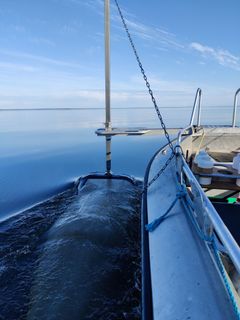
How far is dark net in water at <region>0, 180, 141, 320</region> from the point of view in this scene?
8.73ft

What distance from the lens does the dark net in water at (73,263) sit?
8.73 feet

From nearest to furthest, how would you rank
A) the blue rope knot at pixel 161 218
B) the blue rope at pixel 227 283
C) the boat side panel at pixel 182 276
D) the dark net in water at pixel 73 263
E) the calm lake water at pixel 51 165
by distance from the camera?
the blue rope at pixel 227 283, the boat side panel at pixel 182 276, the blue rope knot at pixel 161 218, the dark net in water at pixel 73 263, the calm lake water at pixel 51 165

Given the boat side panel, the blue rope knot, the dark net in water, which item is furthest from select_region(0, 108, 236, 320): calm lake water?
the boat side panel

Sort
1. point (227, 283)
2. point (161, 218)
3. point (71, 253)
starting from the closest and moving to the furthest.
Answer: point (227, 283), point (161, 218), point (71, 253)

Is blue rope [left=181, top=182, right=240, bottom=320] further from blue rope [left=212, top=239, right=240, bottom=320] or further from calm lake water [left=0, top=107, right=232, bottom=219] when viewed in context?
calm lake water [left=0, top=107, right=232, bottom=219]

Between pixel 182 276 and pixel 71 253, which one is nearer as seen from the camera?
pixel 182 276

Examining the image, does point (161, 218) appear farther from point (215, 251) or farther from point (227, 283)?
point (227, 283)

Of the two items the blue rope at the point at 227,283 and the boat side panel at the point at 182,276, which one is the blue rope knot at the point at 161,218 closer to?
the boat side panel at the point at 182,276

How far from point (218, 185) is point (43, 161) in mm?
9645

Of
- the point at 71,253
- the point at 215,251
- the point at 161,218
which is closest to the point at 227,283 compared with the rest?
the point at 215,251

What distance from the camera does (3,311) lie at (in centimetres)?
266

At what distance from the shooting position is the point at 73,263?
321cm

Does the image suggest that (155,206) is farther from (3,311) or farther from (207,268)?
(3,311)

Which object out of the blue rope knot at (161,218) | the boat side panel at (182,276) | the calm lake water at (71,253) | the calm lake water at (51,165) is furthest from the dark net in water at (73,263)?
the calm lake water at (51,165)
